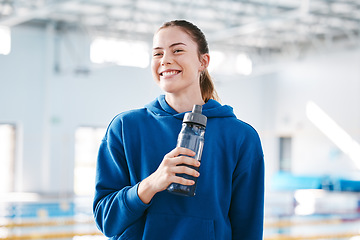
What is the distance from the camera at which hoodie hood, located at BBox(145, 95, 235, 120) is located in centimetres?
164

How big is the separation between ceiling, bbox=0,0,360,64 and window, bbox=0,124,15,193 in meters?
3.50

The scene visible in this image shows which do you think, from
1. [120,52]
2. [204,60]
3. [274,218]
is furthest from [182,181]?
[120,52]

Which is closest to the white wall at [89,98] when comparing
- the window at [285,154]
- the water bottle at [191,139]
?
the window at [285,154]

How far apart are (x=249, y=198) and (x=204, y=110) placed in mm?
305

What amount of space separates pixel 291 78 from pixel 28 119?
33.8ft

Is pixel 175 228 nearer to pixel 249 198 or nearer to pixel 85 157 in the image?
pixel 249 198

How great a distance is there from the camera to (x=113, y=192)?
5.20ft

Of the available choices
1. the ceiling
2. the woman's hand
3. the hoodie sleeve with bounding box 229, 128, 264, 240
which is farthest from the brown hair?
the ceiling

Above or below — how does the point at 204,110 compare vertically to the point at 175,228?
above

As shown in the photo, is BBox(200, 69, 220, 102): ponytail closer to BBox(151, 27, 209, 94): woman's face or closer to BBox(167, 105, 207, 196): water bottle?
BBox(151, 27, 209, 94): woman's face

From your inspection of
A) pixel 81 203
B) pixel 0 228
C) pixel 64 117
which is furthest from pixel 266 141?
pixel 0 228

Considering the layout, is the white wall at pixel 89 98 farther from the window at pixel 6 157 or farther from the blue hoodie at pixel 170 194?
the blue hoodie at pixel 170 194

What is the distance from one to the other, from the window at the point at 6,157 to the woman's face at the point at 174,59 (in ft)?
51.6

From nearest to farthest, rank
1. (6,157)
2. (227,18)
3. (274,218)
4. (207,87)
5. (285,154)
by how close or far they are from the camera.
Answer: (207,87), (274,218), (227,18), (6,157), (285,154)
